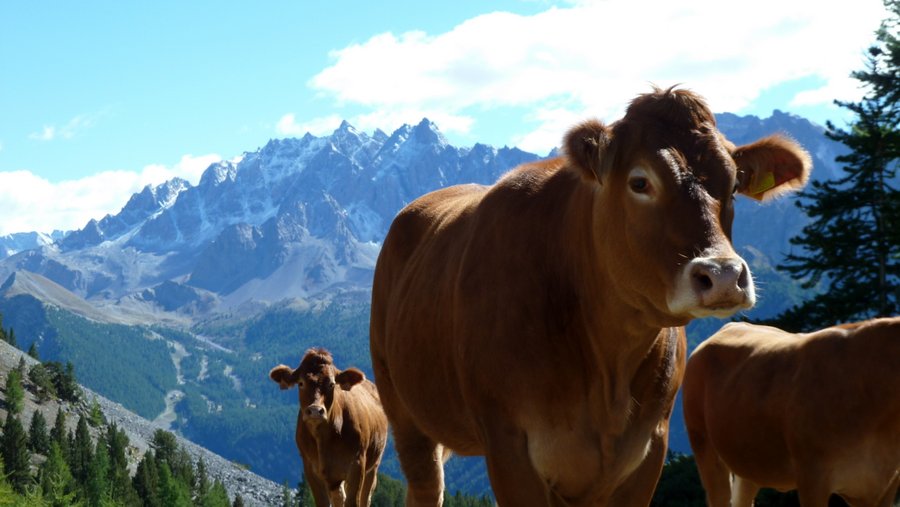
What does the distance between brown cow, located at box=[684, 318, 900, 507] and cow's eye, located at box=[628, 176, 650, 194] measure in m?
4.68

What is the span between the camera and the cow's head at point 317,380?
16.9 meters

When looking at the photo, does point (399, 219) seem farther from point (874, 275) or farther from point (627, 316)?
point (874, 275)

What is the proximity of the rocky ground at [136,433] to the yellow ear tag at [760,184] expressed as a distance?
97.8m

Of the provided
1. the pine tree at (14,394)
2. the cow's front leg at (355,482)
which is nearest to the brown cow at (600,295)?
the cow's front leg at (355,482)

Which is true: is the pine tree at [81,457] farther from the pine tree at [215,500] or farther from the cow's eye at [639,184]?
the cow's eye at [639,184]

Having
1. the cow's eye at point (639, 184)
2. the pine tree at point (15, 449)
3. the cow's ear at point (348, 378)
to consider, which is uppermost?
the cow's eye at point (639, 184)

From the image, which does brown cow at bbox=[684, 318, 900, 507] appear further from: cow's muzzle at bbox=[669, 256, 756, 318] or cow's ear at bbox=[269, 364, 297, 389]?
cow's ear at bbox=[269, 364, 297, 389]

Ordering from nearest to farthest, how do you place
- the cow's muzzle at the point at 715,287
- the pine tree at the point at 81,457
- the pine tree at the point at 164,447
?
the cow's muzzle at the point at 715,287, the pine tree at the point at 81,457, the pine tree at the point at 164,447

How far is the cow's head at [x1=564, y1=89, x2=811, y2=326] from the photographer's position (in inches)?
136

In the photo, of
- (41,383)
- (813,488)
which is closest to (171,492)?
(41,383)

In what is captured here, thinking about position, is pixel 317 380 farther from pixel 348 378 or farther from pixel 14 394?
pixel 14 394

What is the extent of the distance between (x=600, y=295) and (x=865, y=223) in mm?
24516

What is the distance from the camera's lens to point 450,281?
4.77m

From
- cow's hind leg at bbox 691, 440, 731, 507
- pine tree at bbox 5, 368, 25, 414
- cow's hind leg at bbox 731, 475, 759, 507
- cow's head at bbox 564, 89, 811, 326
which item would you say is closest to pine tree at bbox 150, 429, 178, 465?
pine tree at bbox 5, 368, 25, 414
